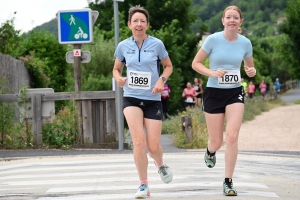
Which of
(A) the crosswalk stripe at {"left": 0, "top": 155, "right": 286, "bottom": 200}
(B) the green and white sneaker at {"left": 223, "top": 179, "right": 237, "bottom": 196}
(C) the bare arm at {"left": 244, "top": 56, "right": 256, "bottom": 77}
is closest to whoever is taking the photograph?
(B) the green and white sneaker at {"left": 223, "top": 179, "right": 237, "bottom": 196}

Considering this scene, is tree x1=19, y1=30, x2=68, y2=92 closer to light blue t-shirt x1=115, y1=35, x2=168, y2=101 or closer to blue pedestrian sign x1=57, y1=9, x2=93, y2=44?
blue pedestrian sign x1=57, y1=9, x2=93, y2=44

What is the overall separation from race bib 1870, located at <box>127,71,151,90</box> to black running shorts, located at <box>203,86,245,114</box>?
0.77 m

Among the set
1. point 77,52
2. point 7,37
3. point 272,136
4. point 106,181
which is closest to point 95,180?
point 106,181

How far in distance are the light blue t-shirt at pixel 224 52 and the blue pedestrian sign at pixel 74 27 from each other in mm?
8402

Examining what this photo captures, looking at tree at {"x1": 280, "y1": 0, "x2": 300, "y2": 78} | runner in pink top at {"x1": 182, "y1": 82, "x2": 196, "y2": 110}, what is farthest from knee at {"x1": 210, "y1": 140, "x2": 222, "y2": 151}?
tree at {"x1": 280, "y1": 0, "x2": 300, "y2": 78}

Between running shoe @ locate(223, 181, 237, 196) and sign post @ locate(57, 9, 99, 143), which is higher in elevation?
sign post @ locate(57, 9, 99, 143)

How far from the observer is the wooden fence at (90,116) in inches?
655

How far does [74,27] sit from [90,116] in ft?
6.38

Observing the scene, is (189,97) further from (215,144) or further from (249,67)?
(249,67)

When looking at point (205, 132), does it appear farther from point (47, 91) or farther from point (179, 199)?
point (179, 199)

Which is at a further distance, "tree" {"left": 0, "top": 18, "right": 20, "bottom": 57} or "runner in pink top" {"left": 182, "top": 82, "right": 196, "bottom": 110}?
"runner in pink top" {"left": 182, "top": 82, "right": 196, "bottom": 110}

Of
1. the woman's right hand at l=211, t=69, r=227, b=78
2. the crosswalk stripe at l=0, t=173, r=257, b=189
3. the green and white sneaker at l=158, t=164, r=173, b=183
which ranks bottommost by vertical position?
the crosswalk stripe at l=0, t=173, r=257, b=189

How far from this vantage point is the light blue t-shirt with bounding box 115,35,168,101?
8.64m

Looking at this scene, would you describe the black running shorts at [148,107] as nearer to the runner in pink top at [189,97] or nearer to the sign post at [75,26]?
the sign post at [75,26]
